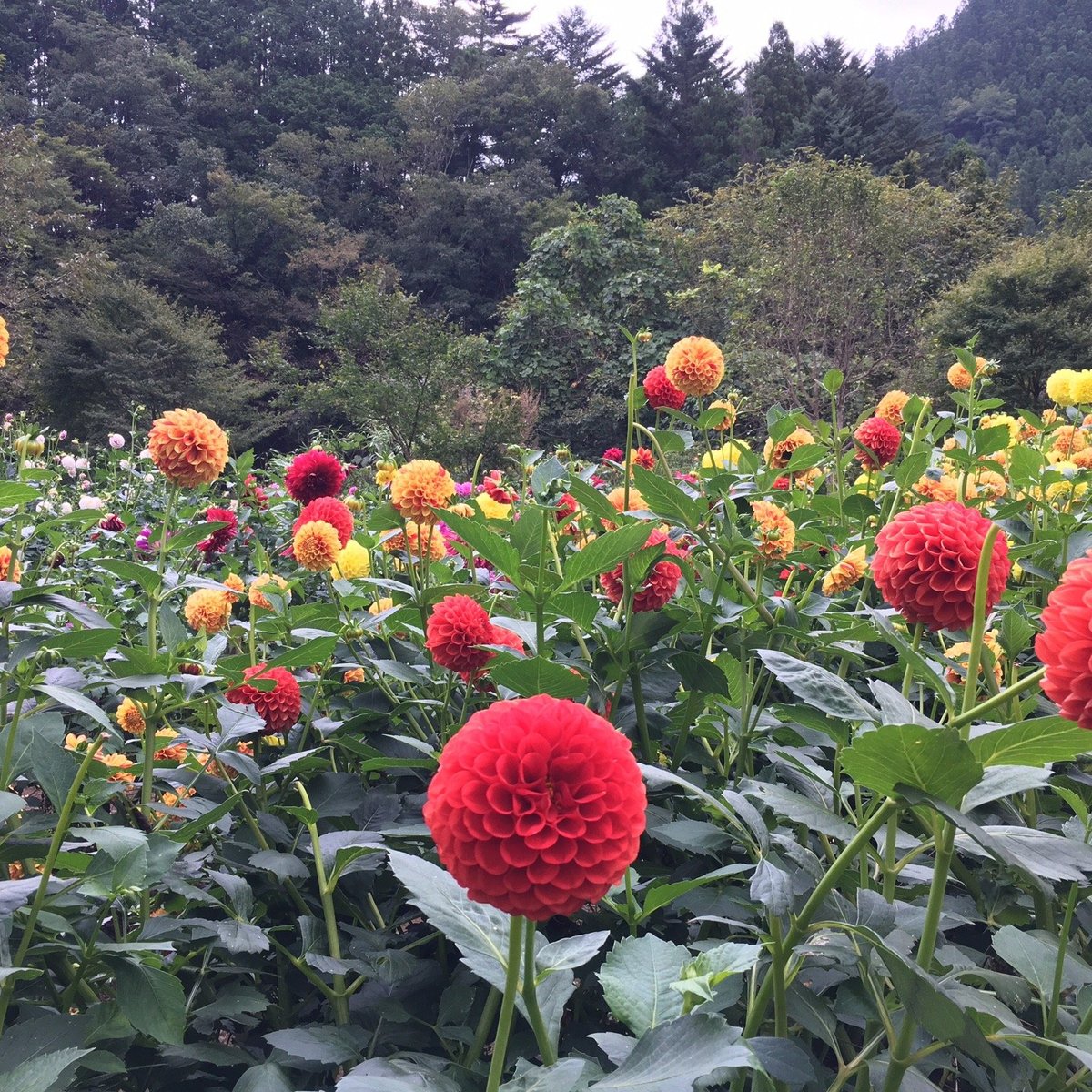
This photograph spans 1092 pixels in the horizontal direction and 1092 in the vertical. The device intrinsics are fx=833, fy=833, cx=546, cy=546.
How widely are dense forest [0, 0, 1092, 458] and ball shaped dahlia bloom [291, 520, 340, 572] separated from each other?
7035 millimetres

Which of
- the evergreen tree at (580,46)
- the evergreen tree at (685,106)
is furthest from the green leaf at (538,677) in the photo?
the evergreen tree at (580,46)

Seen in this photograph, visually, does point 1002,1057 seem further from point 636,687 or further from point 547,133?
point 547,133

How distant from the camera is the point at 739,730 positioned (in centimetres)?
84

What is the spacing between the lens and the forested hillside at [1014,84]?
23.8 meters

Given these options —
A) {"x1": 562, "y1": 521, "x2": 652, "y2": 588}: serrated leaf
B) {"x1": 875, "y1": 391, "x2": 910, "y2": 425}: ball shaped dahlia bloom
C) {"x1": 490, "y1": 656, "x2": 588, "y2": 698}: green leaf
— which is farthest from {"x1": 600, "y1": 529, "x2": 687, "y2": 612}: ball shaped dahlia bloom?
{"x1": 875, "y1": 391, "x2": 910, "y2": 425}: ball shaped dahlia bloom

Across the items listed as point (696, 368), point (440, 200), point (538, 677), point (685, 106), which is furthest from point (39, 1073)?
point (685, 106)

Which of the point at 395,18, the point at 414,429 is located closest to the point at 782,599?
the point at 414,429

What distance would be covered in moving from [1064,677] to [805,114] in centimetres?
2248

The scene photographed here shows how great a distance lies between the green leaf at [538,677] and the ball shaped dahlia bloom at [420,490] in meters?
0.51

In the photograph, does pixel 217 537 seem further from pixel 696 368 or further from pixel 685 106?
pixel 685 106

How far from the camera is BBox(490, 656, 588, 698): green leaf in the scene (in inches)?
23.5

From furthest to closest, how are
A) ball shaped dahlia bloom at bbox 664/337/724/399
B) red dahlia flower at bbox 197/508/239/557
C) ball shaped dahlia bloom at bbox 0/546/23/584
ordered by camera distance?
red dahlia flower at bbox 197/508/239/557
ball shaped dahlia bloom at bbox 664/337/724/399
ball shaped dahlia bloom at bbox 0/546/23/584

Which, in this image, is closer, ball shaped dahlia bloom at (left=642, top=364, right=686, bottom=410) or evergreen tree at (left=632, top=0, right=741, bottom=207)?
ball shaped dahlia bloom at (left=642, top=364, right=686, bottom=410)

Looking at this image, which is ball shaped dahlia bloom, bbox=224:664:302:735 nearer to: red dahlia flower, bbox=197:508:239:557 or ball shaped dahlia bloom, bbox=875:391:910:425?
red dahlia flower, bbox=197:508:239:557
